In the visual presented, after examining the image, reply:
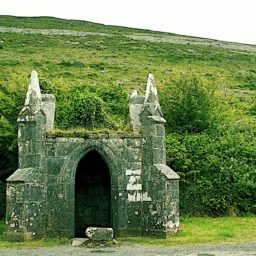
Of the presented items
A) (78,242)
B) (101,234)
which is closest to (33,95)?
(78,242)

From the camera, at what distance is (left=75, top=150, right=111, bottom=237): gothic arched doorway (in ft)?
70.0

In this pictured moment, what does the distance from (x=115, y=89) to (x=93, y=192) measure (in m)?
12.1

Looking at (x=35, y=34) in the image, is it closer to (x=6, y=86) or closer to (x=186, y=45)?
(x=186, y=45)

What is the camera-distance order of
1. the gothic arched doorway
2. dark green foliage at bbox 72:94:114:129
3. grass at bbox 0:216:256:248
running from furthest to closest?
the gothic arched doorway, dark green foliage at bbox 72:94:114:129, grass at bbox 0:216:256:248

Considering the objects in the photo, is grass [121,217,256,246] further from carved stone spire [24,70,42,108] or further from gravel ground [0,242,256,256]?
carved stone spire [24,70,42,108]

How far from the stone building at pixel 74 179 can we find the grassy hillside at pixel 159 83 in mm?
1167

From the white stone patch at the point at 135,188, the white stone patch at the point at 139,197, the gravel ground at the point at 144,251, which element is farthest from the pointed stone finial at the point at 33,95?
the gravel ground at the point at 144,251

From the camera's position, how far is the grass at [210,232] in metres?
17.1

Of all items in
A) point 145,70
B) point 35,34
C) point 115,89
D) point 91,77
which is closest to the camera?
point 115,89

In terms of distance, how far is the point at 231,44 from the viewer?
9544 cm

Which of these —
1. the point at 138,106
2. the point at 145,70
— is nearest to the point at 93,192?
the point at 138,106

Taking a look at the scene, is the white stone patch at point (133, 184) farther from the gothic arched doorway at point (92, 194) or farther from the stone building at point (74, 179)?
the gothic arched doorway at point (92, 194)

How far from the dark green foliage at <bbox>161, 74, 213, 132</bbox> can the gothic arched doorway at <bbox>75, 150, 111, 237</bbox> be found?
6425mm

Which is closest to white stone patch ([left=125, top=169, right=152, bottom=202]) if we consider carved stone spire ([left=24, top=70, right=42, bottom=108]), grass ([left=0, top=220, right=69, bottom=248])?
grass ([left=0, top=220, right=69, bottom=248])
